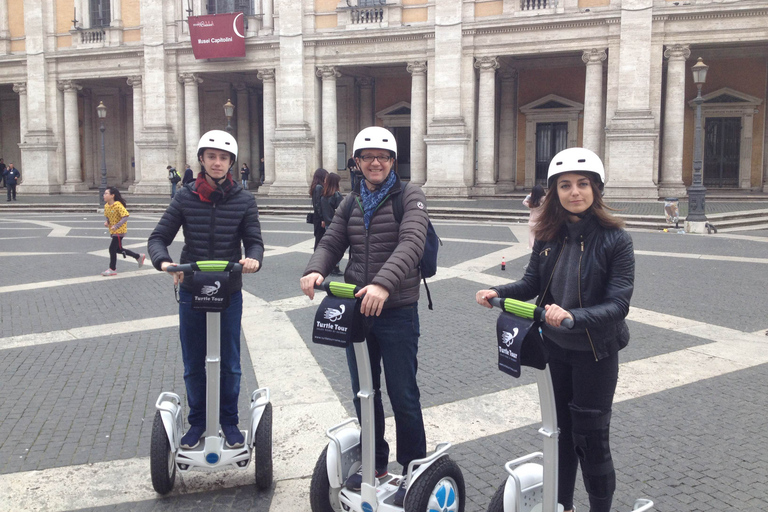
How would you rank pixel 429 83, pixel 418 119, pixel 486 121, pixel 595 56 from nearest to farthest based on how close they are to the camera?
pixel 595 56 < pixel 486 121 < pixel 429 83 < pixel 418 119

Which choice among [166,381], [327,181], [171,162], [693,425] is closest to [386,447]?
[693,425]

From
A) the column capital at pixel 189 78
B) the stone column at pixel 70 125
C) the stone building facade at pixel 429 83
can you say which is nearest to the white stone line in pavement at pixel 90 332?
the stone building facade at pixel 429 83

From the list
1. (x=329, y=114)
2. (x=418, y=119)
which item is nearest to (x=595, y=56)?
(x=418, y=119)

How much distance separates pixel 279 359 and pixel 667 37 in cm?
2232

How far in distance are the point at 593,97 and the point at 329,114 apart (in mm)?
10467

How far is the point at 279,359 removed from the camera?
6.35 m

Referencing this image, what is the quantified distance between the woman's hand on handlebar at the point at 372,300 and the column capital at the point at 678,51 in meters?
24.2

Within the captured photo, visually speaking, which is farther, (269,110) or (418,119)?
(269,110)

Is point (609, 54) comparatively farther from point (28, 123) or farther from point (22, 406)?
point (28, 123)

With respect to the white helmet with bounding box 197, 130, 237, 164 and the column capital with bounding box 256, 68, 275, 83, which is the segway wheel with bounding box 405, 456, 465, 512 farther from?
the column capital with bounding box 256, 68, 275, 83

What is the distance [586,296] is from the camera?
2.95m

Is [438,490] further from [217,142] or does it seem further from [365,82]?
[365,82]

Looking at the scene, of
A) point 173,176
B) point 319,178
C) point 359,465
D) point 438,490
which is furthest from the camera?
point 173,176

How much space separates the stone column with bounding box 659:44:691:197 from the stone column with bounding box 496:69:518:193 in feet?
22.4
